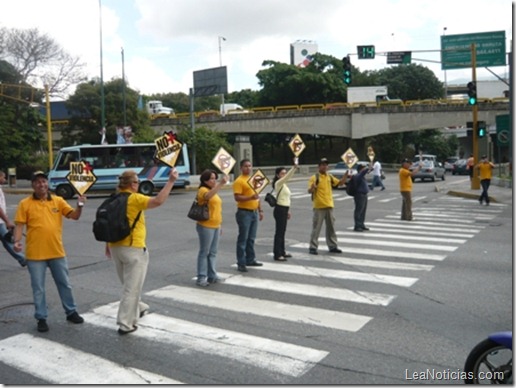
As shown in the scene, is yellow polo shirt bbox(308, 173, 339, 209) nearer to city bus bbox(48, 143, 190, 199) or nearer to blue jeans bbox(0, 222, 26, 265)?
blue jeans bbox(0, 222, 26, 265)


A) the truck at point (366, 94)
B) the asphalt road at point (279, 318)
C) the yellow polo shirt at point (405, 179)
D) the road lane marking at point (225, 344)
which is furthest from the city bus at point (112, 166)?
the truck at point (366, 94)

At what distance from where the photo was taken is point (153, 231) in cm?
1466

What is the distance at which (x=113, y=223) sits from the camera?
6.08m

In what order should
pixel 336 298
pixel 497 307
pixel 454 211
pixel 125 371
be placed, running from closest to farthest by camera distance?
pixel 125 371
pixel 497 307
pixel 336 298
pixel 454 211

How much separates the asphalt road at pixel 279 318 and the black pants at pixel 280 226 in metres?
0.51

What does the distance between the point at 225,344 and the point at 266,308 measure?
142 cm

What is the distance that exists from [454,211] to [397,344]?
14.3 meters

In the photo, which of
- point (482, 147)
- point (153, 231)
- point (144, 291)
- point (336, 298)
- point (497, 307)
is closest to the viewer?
point (497, 307)

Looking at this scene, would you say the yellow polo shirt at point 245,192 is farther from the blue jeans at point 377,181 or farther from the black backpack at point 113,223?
the blue jeans at point 377,181

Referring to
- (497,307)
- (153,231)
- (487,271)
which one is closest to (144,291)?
(497,307)

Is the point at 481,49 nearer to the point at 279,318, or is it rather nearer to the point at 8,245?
the point at 8,245

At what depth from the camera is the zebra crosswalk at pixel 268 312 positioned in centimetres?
516

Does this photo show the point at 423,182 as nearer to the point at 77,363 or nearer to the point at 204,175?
the point at 204,175

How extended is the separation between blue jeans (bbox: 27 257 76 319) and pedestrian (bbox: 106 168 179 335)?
76 centimetres
